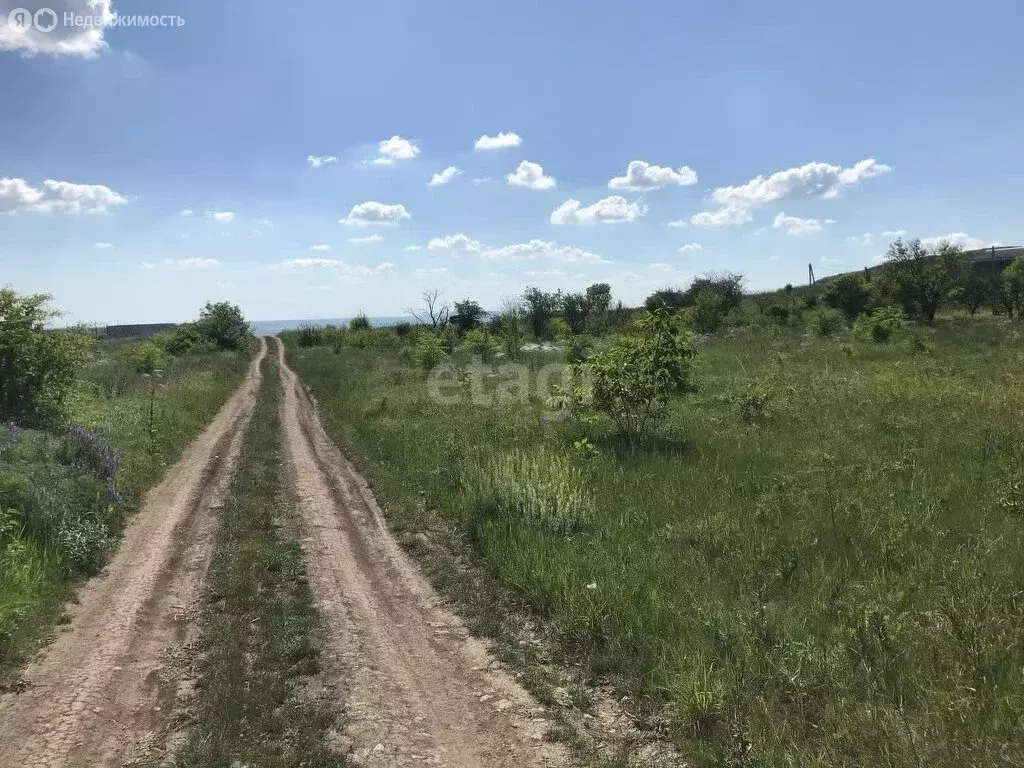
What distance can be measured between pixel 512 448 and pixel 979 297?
4781 cm

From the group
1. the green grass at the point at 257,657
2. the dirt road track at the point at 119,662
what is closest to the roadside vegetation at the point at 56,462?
the dirt road track at the point at 119,662

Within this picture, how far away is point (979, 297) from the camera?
43594 millimetres

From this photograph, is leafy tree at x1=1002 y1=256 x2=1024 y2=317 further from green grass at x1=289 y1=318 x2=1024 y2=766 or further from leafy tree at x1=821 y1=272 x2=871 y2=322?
green grass at x1=289 y1=318 x2=1024 y2=766

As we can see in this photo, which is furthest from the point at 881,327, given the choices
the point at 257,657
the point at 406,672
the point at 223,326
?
the point at 223,326

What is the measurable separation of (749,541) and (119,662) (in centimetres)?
609

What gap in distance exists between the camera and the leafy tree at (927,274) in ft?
129

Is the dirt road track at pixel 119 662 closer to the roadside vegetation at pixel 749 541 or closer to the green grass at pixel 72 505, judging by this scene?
the green grass at pixel 72 505

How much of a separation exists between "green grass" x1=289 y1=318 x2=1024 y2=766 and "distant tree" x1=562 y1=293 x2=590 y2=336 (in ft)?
141

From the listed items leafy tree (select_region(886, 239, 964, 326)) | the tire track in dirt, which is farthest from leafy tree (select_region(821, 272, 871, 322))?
the tire track in dirt

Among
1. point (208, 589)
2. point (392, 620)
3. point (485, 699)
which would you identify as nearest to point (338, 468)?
point (208, 589)

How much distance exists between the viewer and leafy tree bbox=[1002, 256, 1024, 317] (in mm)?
38316

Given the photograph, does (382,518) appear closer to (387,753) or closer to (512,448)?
(512,448)

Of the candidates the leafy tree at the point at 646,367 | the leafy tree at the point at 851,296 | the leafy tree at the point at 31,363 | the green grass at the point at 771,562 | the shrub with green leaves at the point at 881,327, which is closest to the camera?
the green grass at the point at 771,562

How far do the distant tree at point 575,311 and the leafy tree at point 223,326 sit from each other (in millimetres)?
30933
